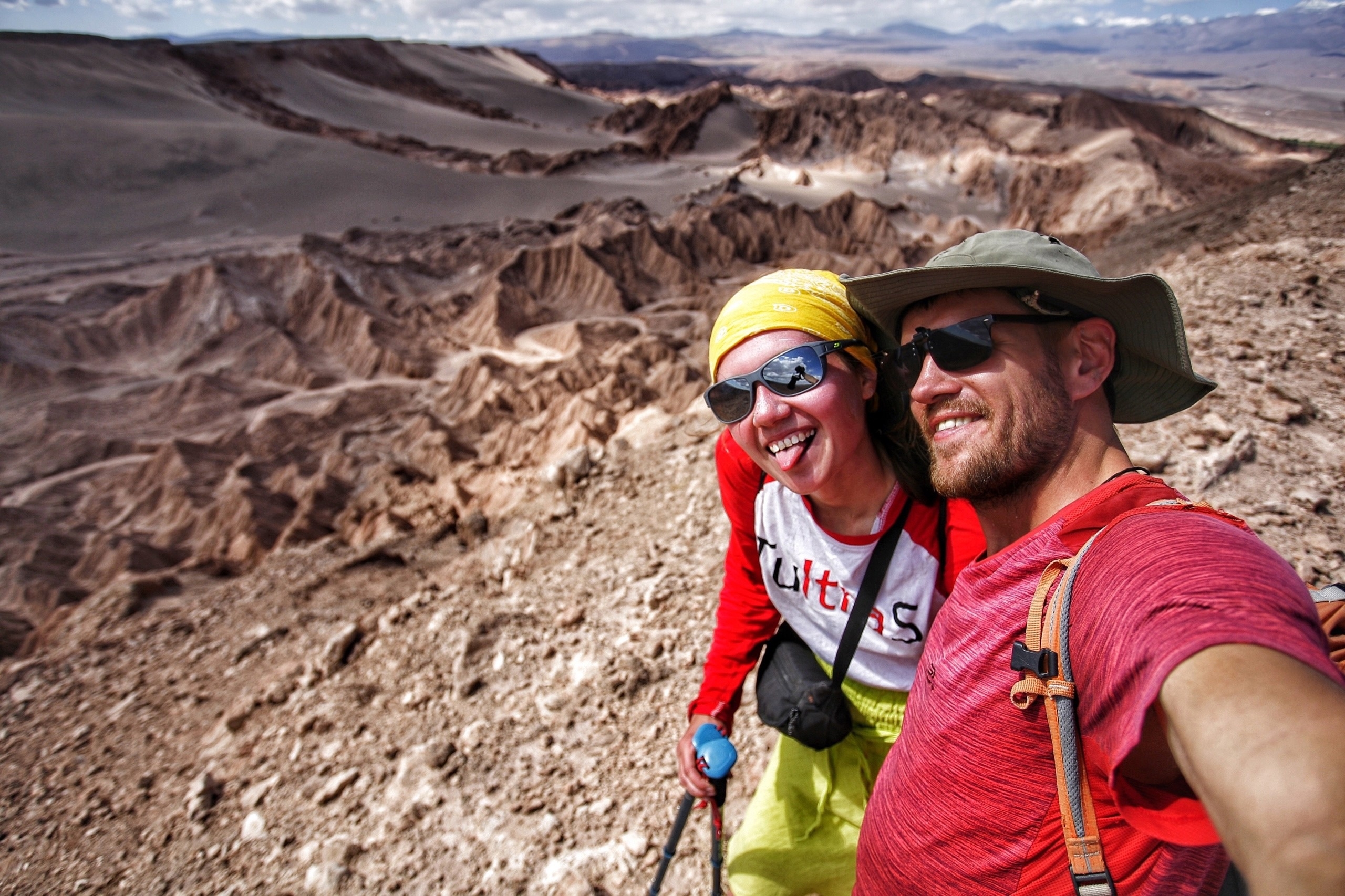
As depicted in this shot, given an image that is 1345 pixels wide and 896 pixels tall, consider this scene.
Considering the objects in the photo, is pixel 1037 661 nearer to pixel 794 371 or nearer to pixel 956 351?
pixel 956 351

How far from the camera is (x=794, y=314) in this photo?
1.49 m

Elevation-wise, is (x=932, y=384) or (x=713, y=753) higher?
(x=932, y=384)

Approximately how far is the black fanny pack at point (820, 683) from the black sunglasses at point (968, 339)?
1.39 feet

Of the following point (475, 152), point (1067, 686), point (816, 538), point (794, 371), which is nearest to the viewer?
point (1067, 686)

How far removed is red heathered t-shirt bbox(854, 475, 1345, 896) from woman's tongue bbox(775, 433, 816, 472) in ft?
1.44

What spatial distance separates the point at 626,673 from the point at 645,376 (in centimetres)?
1075

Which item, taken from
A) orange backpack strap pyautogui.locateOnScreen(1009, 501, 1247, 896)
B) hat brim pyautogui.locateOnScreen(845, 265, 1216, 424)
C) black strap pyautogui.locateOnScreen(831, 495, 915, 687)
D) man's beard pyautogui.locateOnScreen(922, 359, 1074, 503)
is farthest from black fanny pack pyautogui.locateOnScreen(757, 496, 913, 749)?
orange backpack strap pyautogui.locateOnScreen(1009, 501, 1247, 896)

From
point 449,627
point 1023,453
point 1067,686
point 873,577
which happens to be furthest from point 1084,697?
point 449,627

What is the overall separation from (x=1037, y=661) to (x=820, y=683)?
0.79 meters

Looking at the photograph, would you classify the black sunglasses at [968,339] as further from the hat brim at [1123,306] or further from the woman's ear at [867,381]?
the woman's ear at [867,381]

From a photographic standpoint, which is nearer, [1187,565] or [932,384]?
[1187,565]

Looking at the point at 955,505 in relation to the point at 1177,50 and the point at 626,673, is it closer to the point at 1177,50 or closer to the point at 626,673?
the point at 626,673

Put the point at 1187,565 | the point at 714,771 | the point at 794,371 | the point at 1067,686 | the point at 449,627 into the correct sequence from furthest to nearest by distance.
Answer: the point at 449,627 → the point at 714,771 → the point at 794,371 → the point at 1067,686 → the point at 1187,565

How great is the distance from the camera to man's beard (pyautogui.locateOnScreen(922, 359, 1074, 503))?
1.13m
